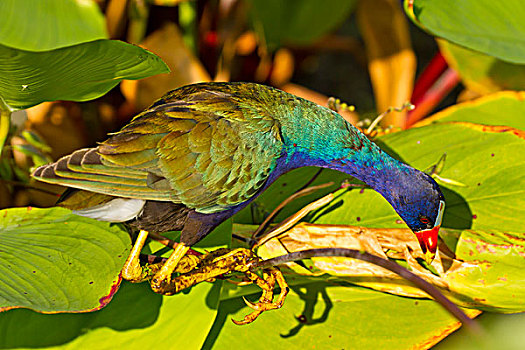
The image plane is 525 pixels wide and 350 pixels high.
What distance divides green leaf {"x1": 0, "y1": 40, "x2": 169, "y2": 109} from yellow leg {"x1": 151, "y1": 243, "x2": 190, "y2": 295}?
0.33 m

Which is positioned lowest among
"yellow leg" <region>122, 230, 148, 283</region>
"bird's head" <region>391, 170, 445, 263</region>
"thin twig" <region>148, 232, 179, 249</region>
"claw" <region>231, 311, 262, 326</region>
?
"claw" <region>231, 311, 262, 326</region>

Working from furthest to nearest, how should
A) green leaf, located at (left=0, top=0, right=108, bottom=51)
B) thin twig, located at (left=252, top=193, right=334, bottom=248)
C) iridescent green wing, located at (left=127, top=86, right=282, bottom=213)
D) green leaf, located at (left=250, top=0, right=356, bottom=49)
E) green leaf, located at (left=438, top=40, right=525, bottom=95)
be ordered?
green leaf, located at (left=250, top=0, right=356, bottom=49), green leaf, located at (left=438, top=40, right=525, bottom=95), thin twig, located at (left=252, top=193, right=334, bottom=248), iridescent green wing, located at (left=127, top=86, right=282, bottom=213), green leaf, located at (left=0, top=0, right=108, bottom=51)

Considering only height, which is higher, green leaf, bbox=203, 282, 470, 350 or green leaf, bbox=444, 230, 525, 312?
green leaf, bbox=444, 230, 525, 312

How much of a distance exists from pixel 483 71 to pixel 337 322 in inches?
43.1

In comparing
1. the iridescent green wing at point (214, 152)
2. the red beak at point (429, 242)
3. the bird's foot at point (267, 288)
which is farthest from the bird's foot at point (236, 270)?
the red beak at point (429, 242)

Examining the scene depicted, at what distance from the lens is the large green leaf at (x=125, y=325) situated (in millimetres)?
1003

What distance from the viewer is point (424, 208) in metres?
1.09

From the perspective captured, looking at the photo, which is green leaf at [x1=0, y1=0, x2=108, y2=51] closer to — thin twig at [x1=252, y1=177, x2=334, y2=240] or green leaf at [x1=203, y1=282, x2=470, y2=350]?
thin twig at [x1=252, y1=177, x2=334, y2=240]

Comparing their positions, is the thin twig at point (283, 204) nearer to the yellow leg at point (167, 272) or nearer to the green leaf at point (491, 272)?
the yellow leg at point (167, 272)

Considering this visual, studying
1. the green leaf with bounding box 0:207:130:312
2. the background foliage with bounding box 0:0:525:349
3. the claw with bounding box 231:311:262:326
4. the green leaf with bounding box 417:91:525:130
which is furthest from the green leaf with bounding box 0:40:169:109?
the green leaf with bounding box 417:91:525:130

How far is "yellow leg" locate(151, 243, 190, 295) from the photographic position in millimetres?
1011

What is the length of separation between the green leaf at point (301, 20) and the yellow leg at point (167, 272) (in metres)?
1.04

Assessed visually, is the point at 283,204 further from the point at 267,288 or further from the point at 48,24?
the point at 48,24

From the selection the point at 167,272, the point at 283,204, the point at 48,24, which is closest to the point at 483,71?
the point at 283,204
